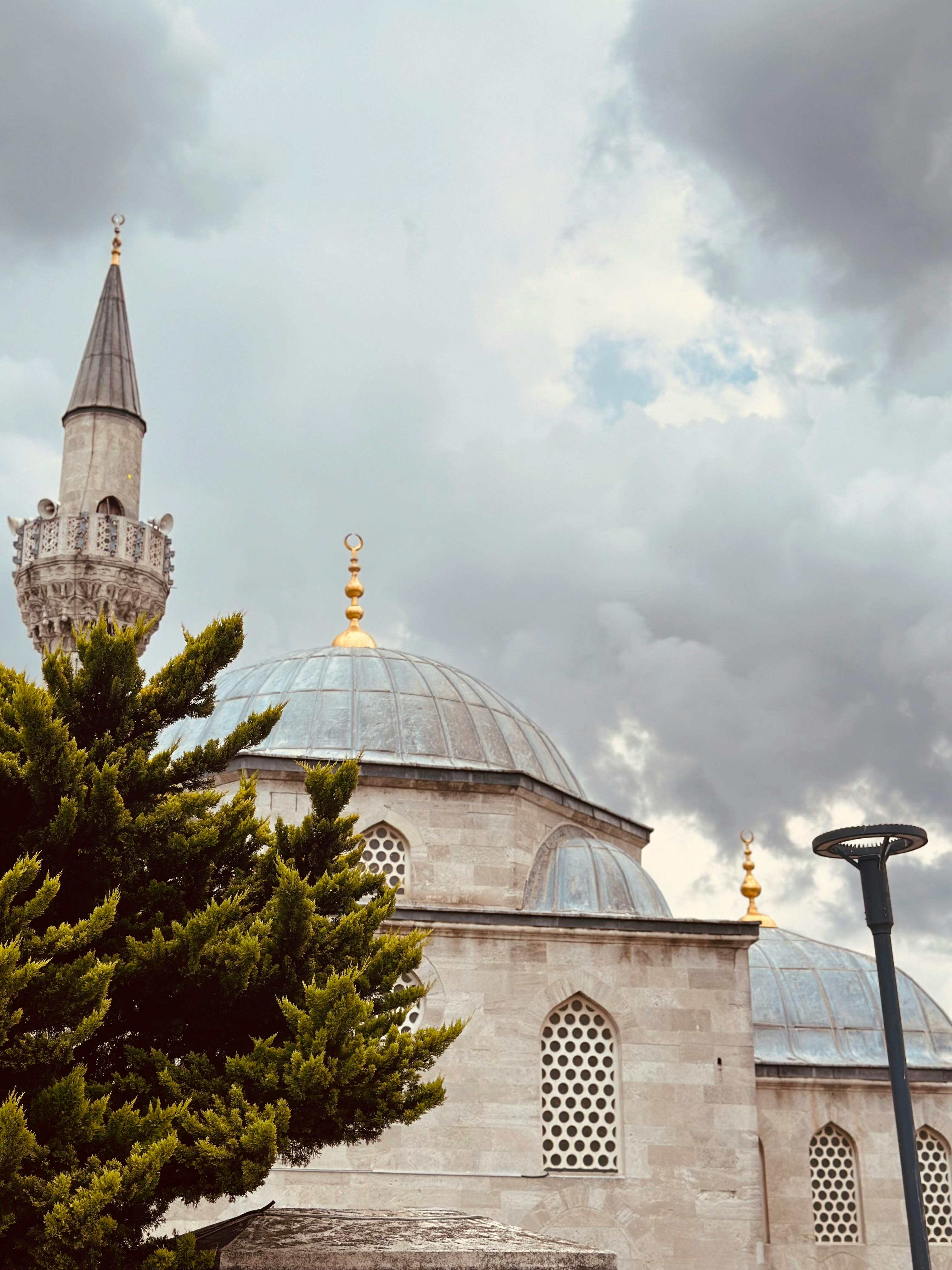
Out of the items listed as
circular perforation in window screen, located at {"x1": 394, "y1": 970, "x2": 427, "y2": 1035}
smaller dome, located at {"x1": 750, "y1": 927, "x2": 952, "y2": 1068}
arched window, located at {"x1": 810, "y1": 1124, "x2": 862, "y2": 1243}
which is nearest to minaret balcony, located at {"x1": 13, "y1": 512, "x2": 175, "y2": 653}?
circular perforation in window screen, located at {"x1": 394, "y1": 970, "x2": 427, "y2": 1035}

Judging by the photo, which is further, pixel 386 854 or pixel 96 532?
pixel 96 532

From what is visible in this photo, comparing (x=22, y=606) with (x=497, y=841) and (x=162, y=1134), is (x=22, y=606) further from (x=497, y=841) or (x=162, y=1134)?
(x=162, y=1134)

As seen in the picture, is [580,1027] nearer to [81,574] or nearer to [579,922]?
[579,922]

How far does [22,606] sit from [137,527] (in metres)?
1.93

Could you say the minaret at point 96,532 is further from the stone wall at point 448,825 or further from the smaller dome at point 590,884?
the smaller dome at point 590,884

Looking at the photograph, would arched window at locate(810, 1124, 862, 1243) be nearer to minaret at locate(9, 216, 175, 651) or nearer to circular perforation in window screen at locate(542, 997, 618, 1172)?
circular perforation in window screen at locate(542, 997, 618, 1172)

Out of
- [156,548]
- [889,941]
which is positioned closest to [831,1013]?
[889,941]

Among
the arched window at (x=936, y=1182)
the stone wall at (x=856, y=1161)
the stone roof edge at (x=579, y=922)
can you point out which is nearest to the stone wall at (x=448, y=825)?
the stone roof edge at (x=579, y=922)

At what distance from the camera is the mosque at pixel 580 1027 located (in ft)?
36.9

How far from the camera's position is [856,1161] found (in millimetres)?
14227

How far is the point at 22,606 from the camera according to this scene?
61.6 feet

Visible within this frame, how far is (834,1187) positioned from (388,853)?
5.93 meters

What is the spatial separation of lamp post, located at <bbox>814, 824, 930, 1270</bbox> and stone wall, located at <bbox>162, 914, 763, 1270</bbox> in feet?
14.4

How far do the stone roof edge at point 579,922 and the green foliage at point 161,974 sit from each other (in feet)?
12.1
